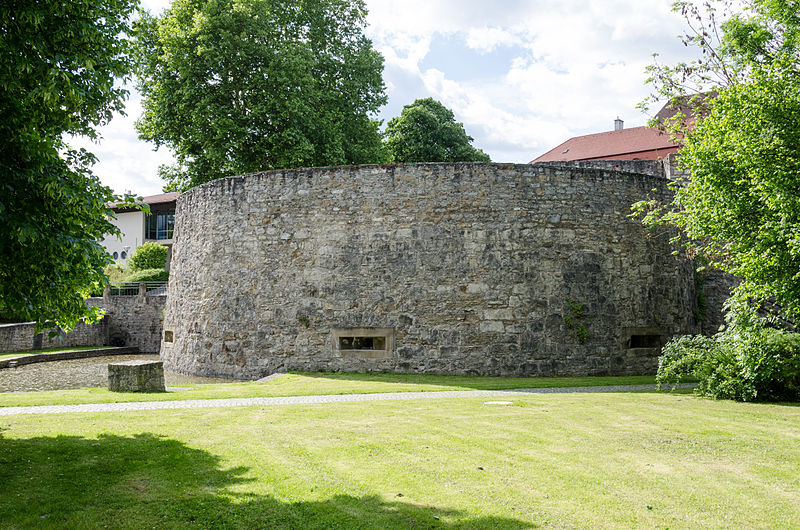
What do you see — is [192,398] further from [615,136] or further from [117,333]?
[615,136]

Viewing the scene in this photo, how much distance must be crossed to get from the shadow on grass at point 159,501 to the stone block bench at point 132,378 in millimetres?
5801

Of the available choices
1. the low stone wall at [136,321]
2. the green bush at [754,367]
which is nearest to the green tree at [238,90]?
the low stone wall at [136,321]

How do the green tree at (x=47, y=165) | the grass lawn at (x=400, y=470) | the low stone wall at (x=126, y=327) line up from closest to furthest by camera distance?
the grass lawn at (x=400, y=470) → the green tree at (x=47, y=165) → the low stone wall at (x=126, y=327)

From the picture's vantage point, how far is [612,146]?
43.6 metres

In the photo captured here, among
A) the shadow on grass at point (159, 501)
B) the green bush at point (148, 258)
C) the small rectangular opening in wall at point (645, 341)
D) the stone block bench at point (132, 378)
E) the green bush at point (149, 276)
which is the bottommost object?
the shadow on grass at point (159, 501)

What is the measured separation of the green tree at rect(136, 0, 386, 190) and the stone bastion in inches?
355

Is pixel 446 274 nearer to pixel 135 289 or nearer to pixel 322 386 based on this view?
pixel 322 386

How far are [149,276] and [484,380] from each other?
82.4ft

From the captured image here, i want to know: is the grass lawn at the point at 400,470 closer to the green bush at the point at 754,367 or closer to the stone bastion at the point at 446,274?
the green bush at the point at 754,367

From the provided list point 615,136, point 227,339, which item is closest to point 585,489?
point 227,339

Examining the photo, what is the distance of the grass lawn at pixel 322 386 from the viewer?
10898mm

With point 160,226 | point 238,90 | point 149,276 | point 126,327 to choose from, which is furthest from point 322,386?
point 160,226

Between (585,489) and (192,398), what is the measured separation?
775cm

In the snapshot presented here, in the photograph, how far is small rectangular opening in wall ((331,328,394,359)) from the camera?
587 inches
